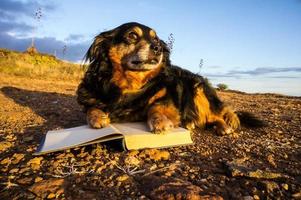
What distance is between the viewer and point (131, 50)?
4.44 metres

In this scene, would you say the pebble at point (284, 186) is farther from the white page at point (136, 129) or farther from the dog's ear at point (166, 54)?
the dog's ear at point (166, 54)

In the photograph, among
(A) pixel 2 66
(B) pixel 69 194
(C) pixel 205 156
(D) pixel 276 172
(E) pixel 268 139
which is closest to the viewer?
(B) pixel 69 194

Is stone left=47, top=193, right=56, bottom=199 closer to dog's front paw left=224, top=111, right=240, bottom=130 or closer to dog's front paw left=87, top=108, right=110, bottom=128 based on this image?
dog's front paw left=87, top=108, right=110, bottom=128

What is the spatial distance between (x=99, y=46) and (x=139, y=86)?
82 cm

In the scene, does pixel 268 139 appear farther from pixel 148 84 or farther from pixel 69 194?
pixel 69 194

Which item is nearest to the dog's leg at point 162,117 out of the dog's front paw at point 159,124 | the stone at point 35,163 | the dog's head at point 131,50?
the dog's front paw at point 159,124

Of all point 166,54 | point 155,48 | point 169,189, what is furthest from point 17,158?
point 166,54

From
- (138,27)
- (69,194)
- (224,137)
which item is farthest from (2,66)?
(69,194)

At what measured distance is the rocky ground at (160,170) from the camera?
7.54 ft

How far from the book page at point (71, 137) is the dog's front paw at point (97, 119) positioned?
10 cm

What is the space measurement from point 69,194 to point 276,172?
156 centimetres

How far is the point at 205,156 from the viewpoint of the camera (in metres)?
3.16

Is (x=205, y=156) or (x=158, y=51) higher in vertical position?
(x=158, y=51)

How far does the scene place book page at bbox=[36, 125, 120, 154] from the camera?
3073mm
